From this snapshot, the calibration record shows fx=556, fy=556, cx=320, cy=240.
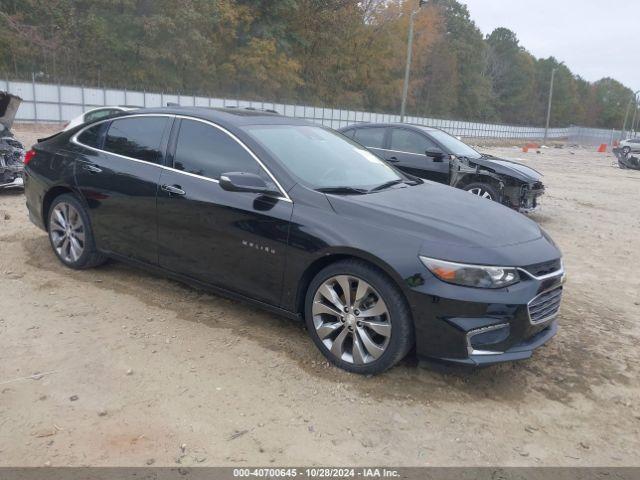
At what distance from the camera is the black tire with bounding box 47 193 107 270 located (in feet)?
16.8

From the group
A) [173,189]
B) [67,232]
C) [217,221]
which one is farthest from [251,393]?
[67,232]

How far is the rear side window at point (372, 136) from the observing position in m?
9.77

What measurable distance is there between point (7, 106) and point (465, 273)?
7.51 metres

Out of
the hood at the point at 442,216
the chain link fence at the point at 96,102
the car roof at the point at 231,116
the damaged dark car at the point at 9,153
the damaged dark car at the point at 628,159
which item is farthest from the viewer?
the chain link fence at the point at 96,102

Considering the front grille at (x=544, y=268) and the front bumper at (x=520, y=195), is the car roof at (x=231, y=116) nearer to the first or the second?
the front grille at (x=544, y=268)

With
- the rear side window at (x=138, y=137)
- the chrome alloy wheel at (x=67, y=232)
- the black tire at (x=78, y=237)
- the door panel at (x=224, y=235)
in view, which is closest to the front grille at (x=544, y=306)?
the door panel at (x=224, y=235)

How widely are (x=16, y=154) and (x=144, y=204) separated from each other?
17.6 feet

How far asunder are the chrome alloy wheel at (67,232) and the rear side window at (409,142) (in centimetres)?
581

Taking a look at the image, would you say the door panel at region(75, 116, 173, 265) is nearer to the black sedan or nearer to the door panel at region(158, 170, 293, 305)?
the black sedan

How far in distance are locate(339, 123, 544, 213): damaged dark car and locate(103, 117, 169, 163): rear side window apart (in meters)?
4.68

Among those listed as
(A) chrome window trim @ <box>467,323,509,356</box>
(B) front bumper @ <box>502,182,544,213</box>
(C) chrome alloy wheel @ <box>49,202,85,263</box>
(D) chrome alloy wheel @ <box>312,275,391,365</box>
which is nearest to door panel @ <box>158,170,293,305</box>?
(D) chrome alloy wheel @ <box>312,275,391,365</box>

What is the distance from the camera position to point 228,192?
413 centimetres

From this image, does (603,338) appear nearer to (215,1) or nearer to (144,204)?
(144,204)

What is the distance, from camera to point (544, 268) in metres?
3.63
